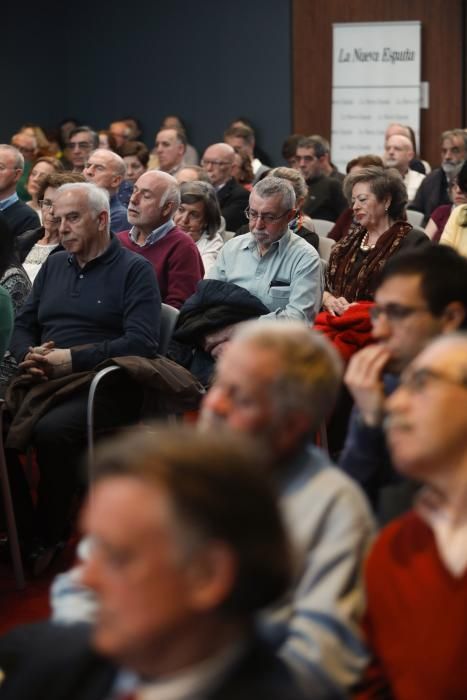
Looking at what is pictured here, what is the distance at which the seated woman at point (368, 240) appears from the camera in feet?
15.8

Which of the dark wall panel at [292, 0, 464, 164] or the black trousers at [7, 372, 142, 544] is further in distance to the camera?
the dark wall panel at [292, 0, 464, 164]

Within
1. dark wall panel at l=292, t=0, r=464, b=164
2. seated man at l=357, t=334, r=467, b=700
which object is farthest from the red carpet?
dark wall panel at l=292, t=0, r=464, b=164

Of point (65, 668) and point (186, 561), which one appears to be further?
point (65, 668)

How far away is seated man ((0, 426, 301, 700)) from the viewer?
48.2 inches

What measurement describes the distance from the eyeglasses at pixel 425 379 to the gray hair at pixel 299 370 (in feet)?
0.47

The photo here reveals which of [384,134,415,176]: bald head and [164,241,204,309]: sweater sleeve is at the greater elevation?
[384,134,415,176]: bald head

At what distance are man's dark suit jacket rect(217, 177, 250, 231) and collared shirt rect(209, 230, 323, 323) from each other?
2.54m

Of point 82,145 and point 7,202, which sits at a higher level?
point 82,145

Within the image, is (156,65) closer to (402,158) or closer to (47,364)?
(402,158)

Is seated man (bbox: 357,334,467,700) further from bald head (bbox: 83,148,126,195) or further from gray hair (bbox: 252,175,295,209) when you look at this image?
bald head (bbox: 83,148,126,195)

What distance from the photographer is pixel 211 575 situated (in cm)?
124

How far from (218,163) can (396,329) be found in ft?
17.6

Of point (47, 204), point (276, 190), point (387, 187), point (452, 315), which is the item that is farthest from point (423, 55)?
point (452, 315)

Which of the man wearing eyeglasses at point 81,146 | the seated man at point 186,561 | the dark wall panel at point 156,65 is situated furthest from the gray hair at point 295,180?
the dark wall panel at point 156,65
